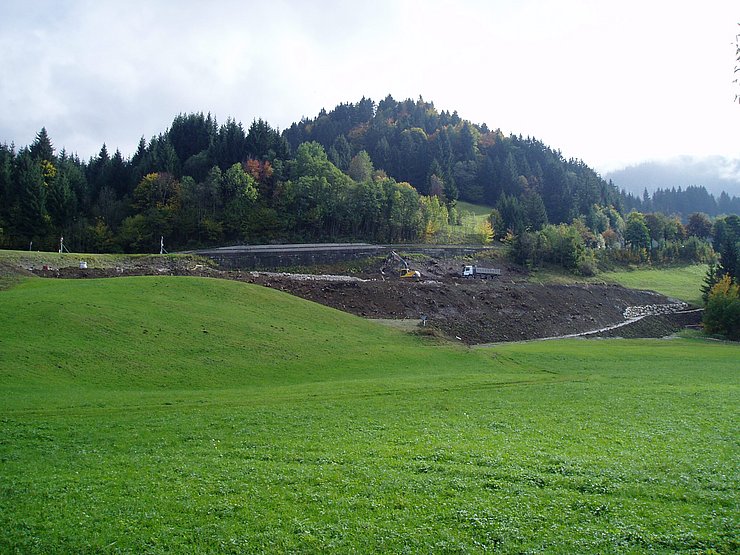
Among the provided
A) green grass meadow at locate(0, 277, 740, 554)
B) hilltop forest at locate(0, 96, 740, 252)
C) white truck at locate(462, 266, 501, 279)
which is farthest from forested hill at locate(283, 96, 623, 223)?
green grass meadow at locate(0, 277, 740, 554)

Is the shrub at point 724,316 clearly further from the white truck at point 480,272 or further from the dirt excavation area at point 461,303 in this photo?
the white truck at point 480,272

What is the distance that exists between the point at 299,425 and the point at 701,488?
436 inches

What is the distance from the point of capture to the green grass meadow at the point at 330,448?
9.46 metres

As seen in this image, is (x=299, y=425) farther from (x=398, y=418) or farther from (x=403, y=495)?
(x=403, y=495)

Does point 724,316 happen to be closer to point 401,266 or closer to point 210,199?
point 401,266

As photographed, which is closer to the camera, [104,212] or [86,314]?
[86,314]

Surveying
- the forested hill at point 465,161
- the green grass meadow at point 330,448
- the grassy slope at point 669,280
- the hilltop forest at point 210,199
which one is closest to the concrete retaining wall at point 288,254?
the hilltop forest at point 210,199

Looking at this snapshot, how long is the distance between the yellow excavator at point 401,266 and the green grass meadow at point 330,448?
36.1m

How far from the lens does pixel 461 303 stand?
52219 mm

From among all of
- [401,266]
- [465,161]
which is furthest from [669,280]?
[465,161]

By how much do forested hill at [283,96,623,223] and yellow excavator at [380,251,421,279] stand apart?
56108mm

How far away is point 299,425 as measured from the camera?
16625 millimetres

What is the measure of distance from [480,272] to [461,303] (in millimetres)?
24629

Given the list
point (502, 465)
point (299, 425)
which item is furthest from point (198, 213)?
point (502, 465)
